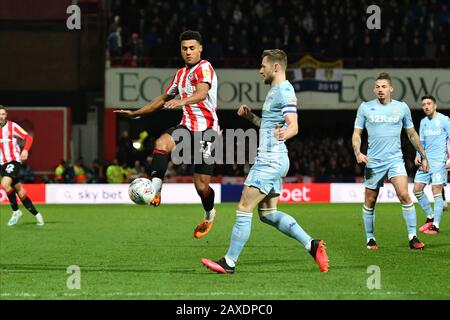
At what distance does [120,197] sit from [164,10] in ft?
23.4

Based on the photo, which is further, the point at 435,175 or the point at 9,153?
the point at 9,153

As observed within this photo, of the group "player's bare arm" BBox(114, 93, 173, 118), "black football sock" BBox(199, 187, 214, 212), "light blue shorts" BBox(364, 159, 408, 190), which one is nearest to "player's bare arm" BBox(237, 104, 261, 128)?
"player's bare arm" BBox(114, 93, 173, 118)

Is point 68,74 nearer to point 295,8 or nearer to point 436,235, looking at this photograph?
point 295,8

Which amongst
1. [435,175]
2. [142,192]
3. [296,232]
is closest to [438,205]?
[435,175]

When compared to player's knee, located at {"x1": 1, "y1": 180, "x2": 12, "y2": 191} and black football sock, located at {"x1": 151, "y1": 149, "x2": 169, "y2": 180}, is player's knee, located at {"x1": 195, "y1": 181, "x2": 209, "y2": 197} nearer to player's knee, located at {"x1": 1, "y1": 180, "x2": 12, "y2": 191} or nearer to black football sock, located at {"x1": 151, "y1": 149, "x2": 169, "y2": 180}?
black football sock, located at {"x1": 151, "y1": 149, "x2": 169, "y2": 180}

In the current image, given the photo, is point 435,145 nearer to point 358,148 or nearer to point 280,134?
point 358,148

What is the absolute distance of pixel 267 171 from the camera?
901cm

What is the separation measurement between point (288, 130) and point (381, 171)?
353 centimetres

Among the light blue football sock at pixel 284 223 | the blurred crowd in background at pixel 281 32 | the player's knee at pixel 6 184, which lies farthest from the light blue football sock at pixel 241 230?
the blurred crowd in background at pixel 281 32

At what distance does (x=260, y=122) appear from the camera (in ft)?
30.7

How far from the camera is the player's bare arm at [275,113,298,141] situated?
27.6 feet

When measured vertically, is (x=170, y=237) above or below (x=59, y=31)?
below
